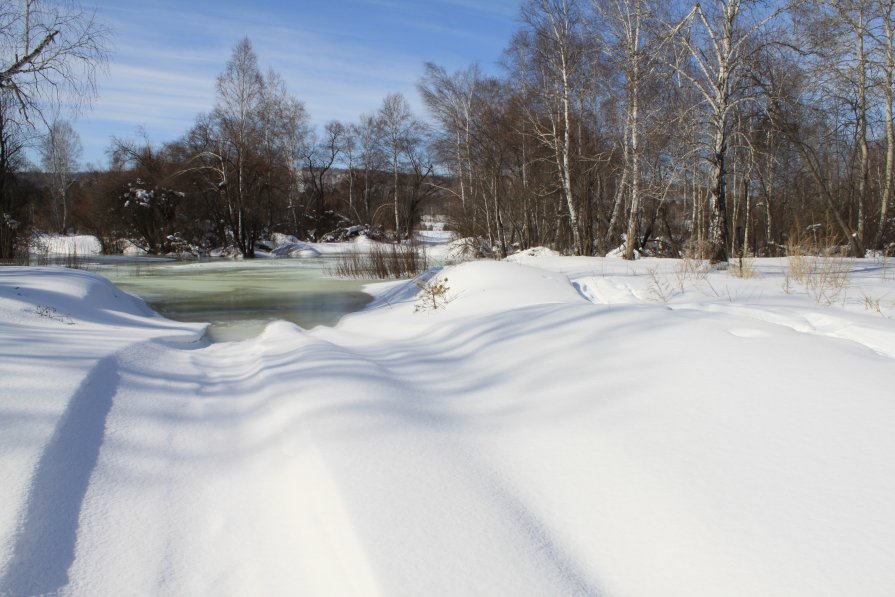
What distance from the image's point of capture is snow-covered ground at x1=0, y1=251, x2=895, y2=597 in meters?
1.44

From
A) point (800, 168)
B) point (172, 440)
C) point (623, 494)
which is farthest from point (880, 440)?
point (800, 168)

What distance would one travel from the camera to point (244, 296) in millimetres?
10375

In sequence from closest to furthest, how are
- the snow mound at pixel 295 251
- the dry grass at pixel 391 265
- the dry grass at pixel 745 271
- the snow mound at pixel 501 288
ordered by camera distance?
1. the snow mound at pixel 501 288
2. the dry grass at pixel 745 271
3. the dry grass at pixel 391 265
4. the snow mound at pixel 295 251

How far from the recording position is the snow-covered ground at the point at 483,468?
1.44 m

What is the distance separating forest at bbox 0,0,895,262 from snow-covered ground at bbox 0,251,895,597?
508 centimetres

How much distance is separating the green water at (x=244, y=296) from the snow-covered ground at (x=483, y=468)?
138 inches

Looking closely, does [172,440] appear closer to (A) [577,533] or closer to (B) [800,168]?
(A) [577,533]

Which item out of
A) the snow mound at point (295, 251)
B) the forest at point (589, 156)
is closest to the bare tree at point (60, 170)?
the forest at point (589, 156)

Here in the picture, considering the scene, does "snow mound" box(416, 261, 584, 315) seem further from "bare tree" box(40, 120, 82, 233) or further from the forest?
"bare tree" box(40, 120, 82, 233)

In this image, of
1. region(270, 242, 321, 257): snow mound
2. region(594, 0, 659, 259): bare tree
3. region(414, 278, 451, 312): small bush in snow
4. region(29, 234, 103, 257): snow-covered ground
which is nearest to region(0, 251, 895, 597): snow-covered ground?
region(414, 278, 451, 312): small bush in snow

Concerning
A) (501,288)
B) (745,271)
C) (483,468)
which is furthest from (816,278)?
(483,468)

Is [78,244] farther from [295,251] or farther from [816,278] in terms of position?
[816,278]

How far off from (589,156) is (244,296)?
31.7 feet

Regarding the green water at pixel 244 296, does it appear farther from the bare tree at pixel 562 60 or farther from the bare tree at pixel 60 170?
the bare tree at pixel 60 170
